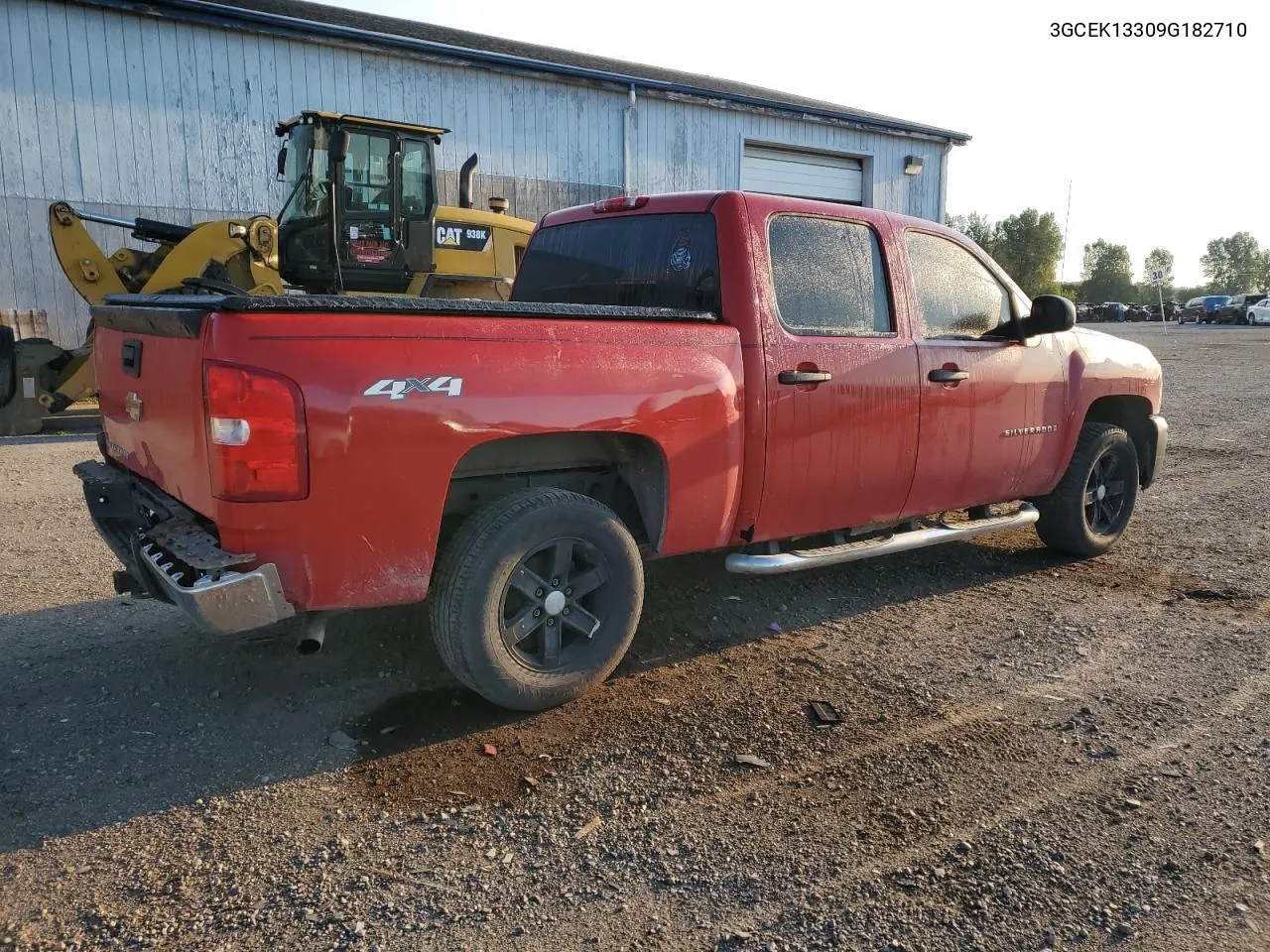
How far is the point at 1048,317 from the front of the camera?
199 inches

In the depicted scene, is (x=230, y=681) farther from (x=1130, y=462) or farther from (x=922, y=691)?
(x=1130, y=462)

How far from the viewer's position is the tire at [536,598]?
3447 mm

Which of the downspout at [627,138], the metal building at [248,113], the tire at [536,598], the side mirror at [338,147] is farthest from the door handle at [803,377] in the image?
the downspout at [627,138]

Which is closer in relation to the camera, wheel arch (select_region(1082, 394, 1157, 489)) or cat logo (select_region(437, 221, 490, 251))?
wheel arch (select_region(1082, 394, 1157, 489))

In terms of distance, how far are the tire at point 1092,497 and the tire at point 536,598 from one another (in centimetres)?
317

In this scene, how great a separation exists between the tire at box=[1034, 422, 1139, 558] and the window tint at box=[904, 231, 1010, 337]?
1.08m

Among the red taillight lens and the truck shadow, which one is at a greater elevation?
the red taillight lens

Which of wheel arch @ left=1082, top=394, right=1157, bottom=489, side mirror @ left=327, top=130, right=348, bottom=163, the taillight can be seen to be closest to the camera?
the taillight

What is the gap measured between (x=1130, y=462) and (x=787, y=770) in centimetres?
401

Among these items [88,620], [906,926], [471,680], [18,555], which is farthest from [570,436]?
[18,555]

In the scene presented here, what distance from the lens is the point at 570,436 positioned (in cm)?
377

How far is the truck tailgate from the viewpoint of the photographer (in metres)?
3.10

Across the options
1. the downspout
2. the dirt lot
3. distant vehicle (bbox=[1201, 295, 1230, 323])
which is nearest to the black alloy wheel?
the dirt lot

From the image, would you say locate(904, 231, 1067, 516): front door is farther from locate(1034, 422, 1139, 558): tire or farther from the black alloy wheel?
the black alloy wheel
